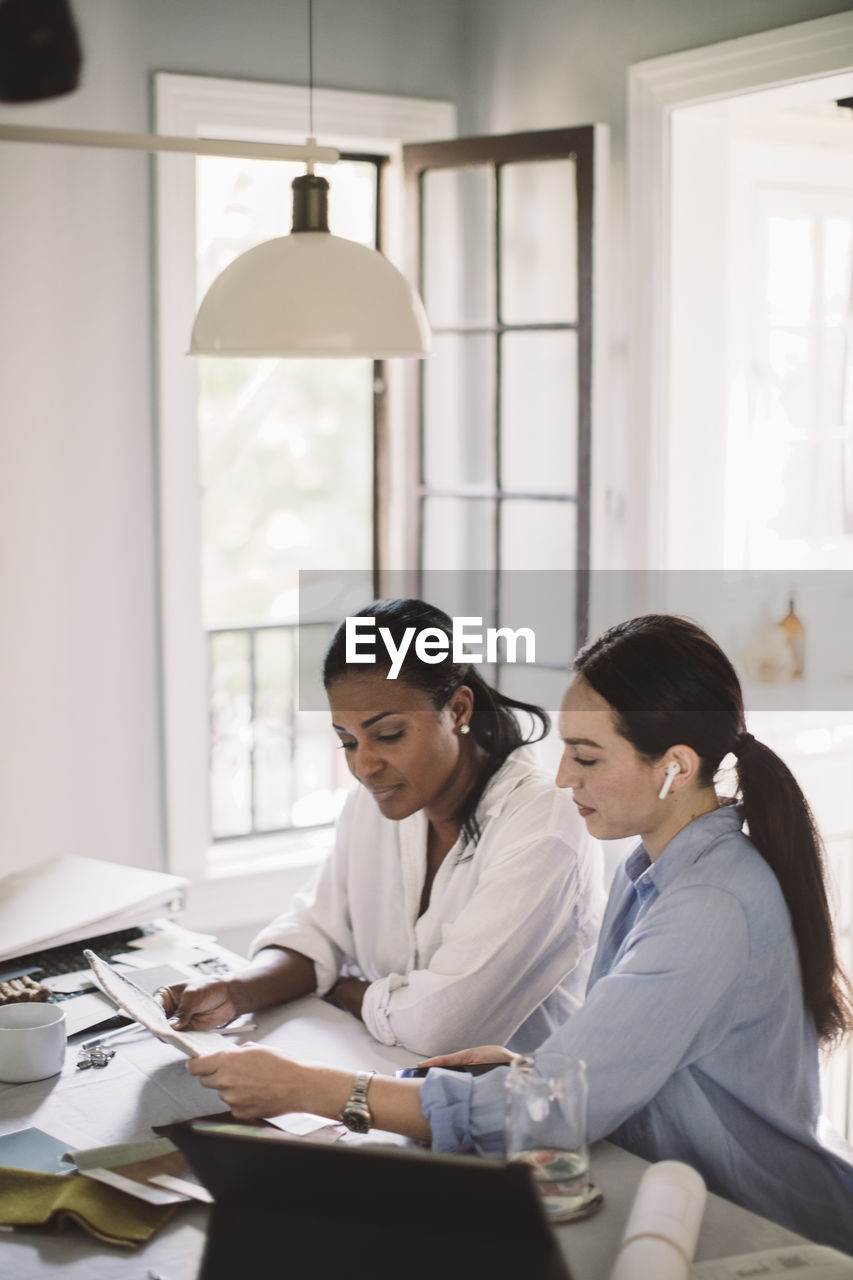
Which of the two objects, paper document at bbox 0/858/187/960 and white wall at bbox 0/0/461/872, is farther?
white wall at bbox 0/0/461/872

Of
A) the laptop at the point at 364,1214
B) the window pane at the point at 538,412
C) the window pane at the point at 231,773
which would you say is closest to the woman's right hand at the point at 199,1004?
the laptop at the point at 364,1214

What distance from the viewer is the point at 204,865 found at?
3443mm

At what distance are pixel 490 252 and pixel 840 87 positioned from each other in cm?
109

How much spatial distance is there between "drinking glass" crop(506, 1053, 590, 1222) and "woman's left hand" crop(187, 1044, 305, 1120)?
0.35 m

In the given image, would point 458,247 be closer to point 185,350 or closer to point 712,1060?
point 185,350

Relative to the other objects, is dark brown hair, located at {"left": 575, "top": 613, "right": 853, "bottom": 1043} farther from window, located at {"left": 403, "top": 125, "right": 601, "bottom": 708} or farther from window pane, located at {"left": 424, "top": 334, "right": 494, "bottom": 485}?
window pane, located at {"left": 424, "top": 334, "right": 494, "bottom": 485}

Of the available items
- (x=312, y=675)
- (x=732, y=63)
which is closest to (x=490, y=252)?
(x=732, y=63)

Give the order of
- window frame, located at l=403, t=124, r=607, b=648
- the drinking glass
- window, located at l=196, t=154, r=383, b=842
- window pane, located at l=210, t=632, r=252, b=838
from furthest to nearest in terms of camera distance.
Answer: window, located at l=196, t=154, r=383, b=842 → window pane, located at l=210, t=632, r=252, b=838 → window frame, located at l=403, t=124, r=607, b=648 → the drinking glass

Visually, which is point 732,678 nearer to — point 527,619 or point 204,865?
point 527,619

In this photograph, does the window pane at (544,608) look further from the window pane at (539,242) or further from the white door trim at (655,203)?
the window pane at (539,242)

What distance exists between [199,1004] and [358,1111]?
0.42 m

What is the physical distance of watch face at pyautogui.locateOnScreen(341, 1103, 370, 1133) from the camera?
57.4 inches

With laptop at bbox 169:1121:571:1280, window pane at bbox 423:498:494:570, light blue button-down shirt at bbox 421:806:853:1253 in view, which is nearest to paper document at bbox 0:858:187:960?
light blue button-down shirt at bbox 421:806:853:1253

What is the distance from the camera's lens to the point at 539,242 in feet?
11.0
